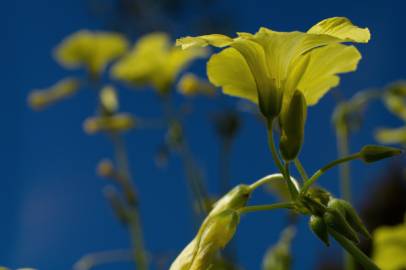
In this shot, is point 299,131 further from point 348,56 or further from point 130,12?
point 130,12

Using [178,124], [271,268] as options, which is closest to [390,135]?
[178,124]

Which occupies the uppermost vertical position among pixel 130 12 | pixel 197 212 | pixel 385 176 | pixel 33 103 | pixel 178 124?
pixel 130 12

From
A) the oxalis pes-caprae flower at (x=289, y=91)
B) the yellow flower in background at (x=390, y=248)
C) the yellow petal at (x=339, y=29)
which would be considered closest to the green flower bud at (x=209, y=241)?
the oxalis pes-caprae flower at (x=289, y=91)

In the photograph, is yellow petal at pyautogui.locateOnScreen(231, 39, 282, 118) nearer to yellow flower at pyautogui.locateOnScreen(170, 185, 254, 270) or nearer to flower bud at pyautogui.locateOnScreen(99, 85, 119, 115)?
yellow flower at pyautogui.locateOnScreen(170, 185, 254, 270)

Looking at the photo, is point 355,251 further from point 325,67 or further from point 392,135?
point 392,135

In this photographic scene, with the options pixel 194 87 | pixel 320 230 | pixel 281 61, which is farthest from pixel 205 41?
pixel 194 87

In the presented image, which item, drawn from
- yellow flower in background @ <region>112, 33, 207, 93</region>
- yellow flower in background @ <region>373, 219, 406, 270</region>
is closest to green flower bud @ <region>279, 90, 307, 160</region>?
yellow flower in background @ <region>373, 219, 406, 270</region>
